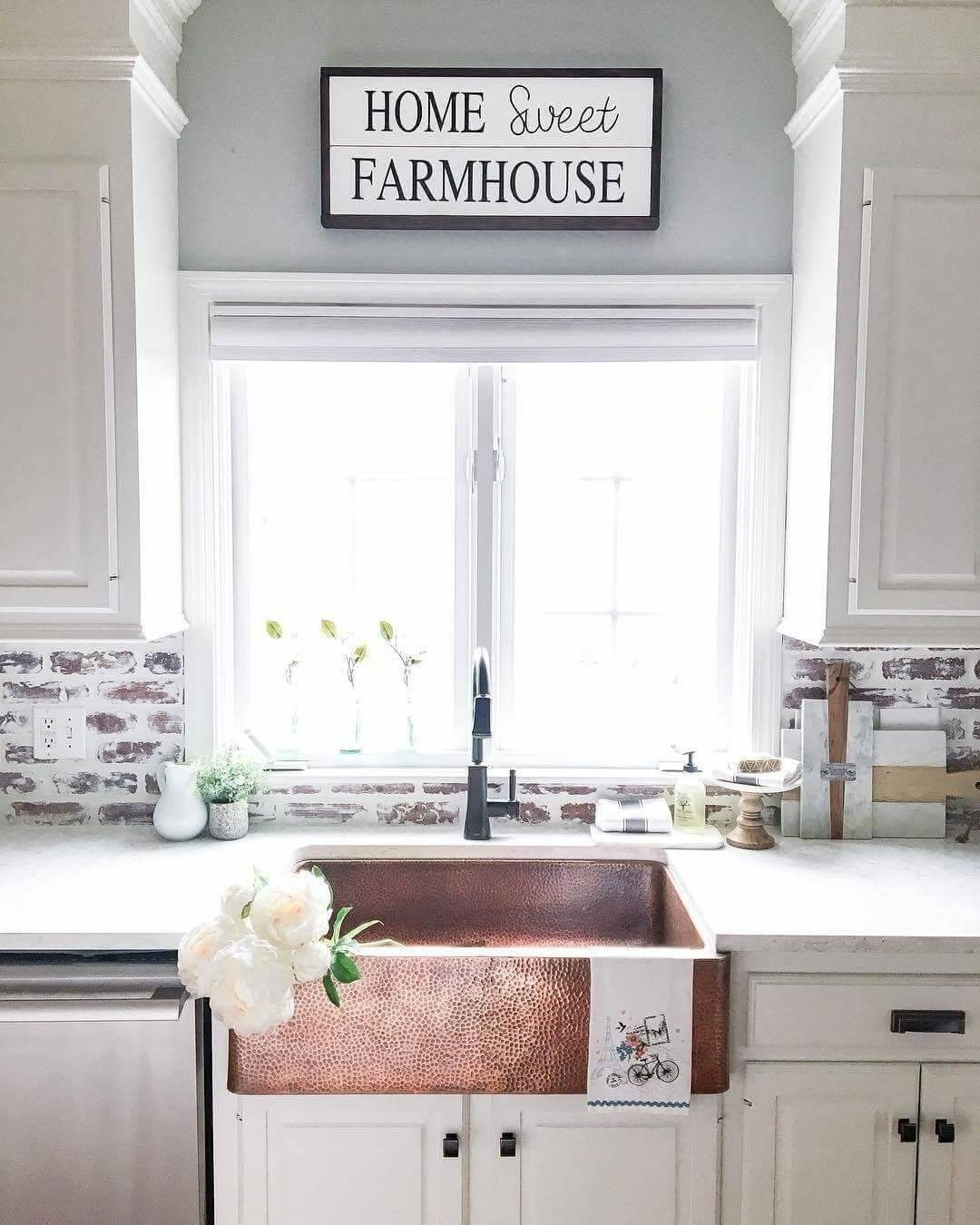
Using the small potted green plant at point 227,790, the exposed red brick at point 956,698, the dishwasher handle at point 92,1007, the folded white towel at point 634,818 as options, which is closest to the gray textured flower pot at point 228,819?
the small potted green plant at point 227,790

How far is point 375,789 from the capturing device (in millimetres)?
2266

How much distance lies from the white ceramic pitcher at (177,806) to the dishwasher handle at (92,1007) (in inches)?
20.6

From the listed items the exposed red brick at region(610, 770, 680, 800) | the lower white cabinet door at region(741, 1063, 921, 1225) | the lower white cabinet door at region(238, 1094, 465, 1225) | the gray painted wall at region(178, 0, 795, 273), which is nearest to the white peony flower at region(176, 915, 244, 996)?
the lower white cabinet door at region(238, 1094, 465, 1225)

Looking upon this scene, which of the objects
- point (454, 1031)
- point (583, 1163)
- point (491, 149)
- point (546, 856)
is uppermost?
point (491, 149)

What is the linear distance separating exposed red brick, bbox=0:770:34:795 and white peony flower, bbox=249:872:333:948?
4.07 ft

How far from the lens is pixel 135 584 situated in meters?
1.90

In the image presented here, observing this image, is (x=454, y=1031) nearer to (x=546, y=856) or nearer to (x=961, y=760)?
(x=546, y=856)

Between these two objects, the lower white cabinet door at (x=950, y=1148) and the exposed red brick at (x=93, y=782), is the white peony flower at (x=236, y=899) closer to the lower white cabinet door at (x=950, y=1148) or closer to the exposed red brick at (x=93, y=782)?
the exposed red brick at (x=93, y=782)

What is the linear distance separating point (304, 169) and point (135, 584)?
3.30 feet

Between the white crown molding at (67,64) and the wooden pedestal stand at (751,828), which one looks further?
the wooden pedestal stand at (751,828)

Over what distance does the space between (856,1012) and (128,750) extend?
5.35 feet

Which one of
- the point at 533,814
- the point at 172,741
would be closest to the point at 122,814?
the point at 172,741

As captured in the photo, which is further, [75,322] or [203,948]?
[75,322]

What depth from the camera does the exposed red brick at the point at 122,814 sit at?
2.24m
